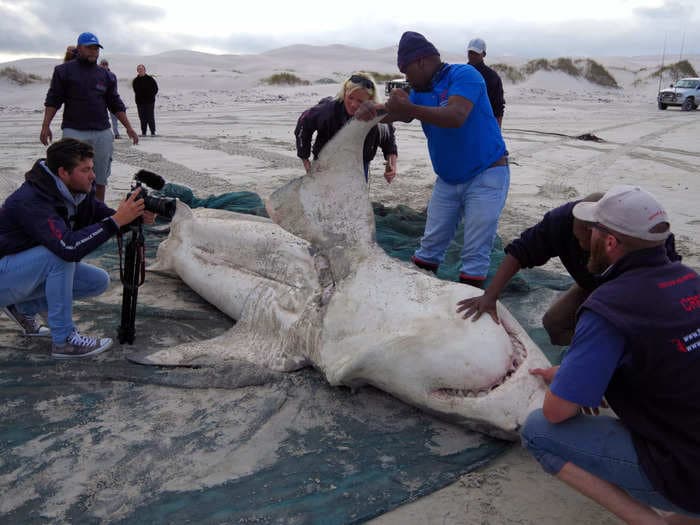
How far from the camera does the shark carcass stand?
293 centimetres

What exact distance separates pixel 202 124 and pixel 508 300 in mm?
14667

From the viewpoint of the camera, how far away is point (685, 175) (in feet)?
33.0

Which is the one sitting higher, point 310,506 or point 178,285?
point 178,285

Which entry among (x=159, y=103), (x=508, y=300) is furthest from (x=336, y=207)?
(x=159, y=103)

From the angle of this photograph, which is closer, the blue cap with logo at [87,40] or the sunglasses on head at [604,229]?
the sunglasses on head at [604,229]

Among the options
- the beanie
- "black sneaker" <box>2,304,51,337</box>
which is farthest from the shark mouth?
"black sneaker" <box>2,304,51,337</box>

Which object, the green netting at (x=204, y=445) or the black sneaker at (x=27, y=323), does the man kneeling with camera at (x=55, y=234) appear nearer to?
the black sneaker at (x=27, y=323)

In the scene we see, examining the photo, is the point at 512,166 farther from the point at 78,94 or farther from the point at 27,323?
the point at 27,323

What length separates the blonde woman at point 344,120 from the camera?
4.67m

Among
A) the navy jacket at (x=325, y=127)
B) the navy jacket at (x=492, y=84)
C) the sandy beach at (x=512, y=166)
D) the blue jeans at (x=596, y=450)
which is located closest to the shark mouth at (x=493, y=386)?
the sandy beach at (x=512, y=166)

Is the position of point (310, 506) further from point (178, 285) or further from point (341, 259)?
point (178, 285)

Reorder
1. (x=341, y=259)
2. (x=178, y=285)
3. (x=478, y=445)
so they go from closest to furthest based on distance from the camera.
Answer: (x=478, y=445) → (x=341, y=259) → (x=178, y=285)

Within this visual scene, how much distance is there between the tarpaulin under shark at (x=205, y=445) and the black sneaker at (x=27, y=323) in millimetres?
87

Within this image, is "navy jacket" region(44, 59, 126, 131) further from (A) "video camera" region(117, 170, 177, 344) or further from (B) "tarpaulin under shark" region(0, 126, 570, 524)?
(B) "tarpaulin under shark" region(0, 126, 570, 524)
